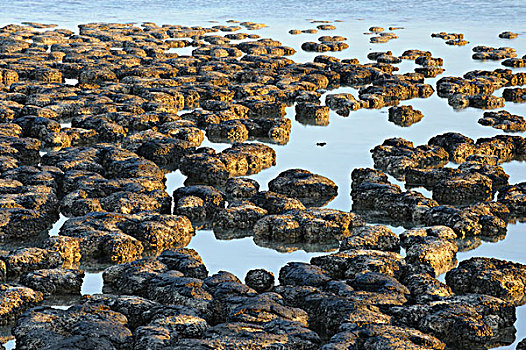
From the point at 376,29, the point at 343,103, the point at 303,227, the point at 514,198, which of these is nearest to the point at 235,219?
the point at 303,227

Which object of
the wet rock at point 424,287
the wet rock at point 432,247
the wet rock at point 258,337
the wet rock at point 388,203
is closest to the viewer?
the wet rock at point 258,337

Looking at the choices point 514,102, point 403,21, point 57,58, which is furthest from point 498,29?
point 57,58

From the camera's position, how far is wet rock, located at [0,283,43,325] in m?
9.59

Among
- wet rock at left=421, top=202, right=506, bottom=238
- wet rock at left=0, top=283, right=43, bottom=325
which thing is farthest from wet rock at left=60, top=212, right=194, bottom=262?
wet rock at left=421, top=202, right=506, bottom=238

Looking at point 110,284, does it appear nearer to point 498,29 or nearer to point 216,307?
point 216,307

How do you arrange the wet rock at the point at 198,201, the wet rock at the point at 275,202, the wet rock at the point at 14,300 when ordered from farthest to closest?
the wet rock at the point at 198,201 → the wet rock at the point at 275,202 → the wet rock at the point at 14,300

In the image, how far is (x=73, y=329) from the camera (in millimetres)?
8750

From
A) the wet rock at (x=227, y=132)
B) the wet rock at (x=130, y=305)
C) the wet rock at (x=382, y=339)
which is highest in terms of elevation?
the wet rock at (x=227, y=132)

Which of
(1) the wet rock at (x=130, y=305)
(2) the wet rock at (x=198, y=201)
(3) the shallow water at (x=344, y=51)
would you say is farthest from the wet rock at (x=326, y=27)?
(1) the wet rock at (x=130, y=305)

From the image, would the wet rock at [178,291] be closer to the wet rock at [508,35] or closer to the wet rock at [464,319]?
the wet rock at [464,319]

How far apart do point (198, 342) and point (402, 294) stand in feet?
10.2

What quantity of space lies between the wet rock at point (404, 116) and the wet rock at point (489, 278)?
34.2ft

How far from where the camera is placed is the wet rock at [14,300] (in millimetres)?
9586

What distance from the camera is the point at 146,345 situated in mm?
8555
